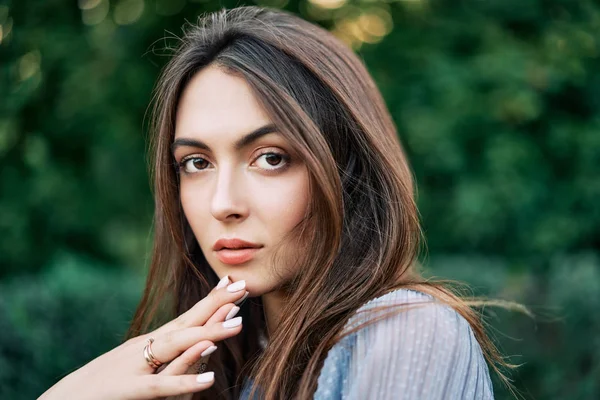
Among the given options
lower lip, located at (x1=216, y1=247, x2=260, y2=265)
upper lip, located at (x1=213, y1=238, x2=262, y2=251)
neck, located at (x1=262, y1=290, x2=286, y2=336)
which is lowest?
neck, located at (x1=262, y1=290, x2=286, y2=336)

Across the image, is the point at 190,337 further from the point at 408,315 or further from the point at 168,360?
the point at 408,315

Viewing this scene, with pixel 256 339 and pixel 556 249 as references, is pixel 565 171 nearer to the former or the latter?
pixel 556 249

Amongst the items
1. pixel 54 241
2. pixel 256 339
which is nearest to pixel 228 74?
pixel 256 339

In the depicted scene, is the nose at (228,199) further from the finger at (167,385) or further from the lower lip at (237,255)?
the finger at (167,385)

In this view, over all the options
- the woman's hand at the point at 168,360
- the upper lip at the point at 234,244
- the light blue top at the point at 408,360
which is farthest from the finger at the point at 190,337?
the light blue top at the point at 408,360

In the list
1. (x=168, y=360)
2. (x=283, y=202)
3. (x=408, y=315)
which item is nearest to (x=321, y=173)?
(x=283, y=202)

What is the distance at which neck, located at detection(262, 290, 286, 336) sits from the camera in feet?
7.45

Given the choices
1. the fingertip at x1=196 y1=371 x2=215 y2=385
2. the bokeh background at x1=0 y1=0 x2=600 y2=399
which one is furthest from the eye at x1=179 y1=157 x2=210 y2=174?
the bokeh background at x1=0 y1=0 x2=600 y2=399

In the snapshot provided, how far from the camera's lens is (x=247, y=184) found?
6.50ft

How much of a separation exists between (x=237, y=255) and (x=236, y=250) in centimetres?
2

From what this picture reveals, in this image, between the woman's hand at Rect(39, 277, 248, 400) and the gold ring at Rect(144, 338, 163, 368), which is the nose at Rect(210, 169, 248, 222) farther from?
the gold ring at Rect(144, 338, 163, 368)

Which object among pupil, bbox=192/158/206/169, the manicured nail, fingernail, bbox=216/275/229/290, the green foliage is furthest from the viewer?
the green foliage

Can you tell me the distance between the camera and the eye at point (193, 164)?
2.14m

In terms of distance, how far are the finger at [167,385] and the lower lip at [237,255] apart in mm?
354
